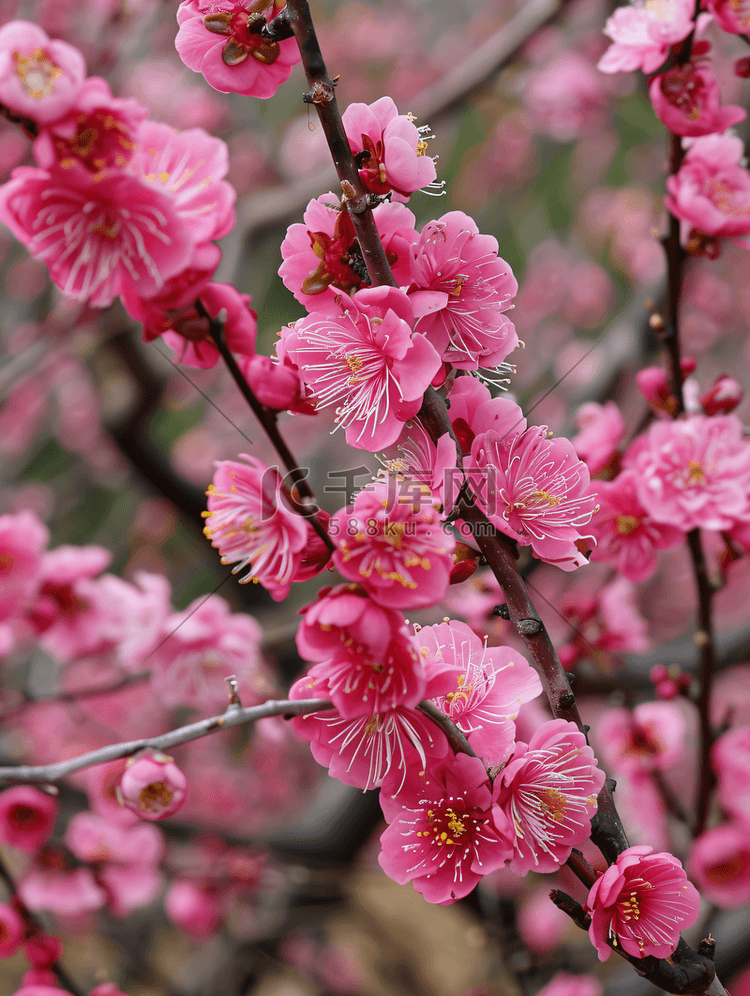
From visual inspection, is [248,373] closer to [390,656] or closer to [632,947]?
[390,656]

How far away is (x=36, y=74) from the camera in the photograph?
43 centimetres

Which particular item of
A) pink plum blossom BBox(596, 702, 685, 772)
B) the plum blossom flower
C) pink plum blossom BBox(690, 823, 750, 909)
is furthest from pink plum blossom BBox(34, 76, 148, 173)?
pink plum blossom BBox(690, 823, 750, 909)

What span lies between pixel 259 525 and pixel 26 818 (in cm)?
98

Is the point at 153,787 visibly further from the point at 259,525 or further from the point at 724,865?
the point at 724,865

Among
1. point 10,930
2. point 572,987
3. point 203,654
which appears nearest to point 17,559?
point 203,654

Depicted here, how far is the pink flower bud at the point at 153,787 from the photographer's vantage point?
1.94 feet

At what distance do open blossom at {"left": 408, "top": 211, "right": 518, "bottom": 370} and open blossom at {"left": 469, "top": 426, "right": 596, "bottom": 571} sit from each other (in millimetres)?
71

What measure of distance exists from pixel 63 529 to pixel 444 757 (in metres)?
2.53

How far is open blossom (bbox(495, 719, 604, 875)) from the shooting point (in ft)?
1.74

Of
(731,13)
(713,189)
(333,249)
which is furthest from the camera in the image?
(713,189)

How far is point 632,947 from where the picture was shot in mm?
530

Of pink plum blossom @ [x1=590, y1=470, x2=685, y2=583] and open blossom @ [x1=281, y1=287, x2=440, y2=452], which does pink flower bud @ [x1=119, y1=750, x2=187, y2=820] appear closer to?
open blossom @ [x1=281, y1=287, x2=440, y2=452]

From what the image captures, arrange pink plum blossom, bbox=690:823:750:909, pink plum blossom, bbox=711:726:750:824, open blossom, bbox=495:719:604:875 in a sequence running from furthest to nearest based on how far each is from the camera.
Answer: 1. pink plum blossom, bbox=711:726:750:824
2. pink plum blossom, bbox=690:823:750:909
3. open blossom, bbox=495:719:604:875

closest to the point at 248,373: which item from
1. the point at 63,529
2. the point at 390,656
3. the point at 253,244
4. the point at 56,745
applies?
the point at 390,656
